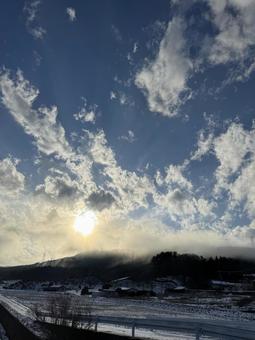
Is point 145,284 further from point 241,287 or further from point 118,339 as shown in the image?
point 118,339

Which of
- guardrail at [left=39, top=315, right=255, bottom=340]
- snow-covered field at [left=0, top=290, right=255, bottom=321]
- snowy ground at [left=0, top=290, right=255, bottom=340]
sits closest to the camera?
guardrail at [left=39, top=315, right=255, bottom=340]

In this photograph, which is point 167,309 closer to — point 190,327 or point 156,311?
point 156,311

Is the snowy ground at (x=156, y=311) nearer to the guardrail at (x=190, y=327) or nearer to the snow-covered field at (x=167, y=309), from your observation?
the snow-covered field at (x=167, y=309)

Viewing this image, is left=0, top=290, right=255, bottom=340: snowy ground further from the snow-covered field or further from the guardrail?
the guardrail

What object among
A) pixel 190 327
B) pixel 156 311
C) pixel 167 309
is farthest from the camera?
pixel 167 309

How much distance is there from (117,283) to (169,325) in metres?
184

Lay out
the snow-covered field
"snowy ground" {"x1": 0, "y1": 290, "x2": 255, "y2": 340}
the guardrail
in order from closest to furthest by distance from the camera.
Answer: the guardrail < "snowy ground" {"x1": 0, "y1": 290, "x2": 255, "y2": 340} < the snow-covered field

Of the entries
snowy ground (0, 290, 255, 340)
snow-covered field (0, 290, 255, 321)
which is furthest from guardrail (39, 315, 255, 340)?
snow-covered field (0, 290, 255, 321)

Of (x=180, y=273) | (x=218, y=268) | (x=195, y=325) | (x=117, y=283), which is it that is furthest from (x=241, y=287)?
(x=195, y=325)

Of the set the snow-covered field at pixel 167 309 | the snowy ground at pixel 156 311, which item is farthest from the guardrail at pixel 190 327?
the snow-covered field at pixel 167 309

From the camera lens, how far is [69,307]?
27.7 meters

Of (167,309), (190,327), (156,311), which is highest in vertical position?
(167,309)

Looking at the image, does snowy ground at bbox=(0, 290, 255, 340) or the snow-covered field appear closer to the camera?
snowy ground at bbox=(0, 290, 255, 340)

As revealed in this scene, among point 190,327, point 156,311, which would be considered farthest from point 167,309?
point 190,327
